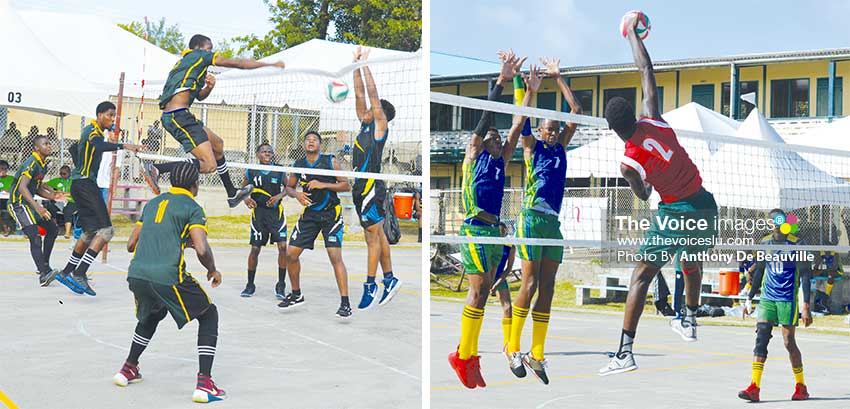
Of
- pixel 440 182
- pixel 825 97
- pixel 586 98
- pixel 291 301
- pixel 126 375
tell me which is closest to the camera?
pixel 126 375

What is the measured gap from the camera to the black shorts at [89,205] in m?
7.36

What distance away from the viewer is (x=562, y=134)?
6387mm

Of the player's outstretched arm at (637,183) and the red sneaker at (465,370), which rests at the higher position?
the player's outstretched arm at (637,183)

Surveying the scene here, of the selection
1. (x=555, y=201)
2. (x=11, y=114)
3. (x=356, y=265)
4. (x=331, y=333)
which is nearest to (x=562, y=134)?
(x=555, y=201)

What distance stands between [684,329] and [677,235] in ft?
2.61

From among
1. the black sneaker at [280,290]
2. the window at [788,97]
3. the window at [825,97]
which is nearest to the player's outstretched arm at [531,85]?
the black sneaker at [280,290]

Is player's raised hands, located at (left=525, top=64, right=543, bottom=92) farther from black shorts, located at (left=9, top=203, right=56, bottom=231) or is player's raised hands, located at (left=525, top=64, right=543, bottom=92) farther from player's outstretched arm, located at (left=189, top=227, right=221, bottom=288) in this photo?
black shorts, located at (left=9, top=203, right=56, bottom=231)

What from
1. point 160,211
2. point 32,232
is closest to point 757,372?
point 160,211

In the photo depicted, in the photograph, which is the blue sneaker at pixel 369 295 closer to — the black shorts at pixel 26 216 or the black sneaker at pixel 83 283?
the black sneaker at pixel 83 283

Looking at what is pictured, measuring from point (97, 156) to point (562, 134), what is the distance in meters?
3.31

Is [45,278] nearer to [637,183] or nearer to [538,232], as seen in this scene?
[538,232]

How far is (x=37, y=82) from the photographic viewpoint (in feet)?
25.0

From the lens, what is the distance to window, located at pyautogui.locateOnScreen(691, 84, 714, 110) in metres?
9.81

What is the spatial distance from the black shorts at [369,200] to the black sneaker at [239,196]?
34.4 inches
